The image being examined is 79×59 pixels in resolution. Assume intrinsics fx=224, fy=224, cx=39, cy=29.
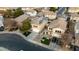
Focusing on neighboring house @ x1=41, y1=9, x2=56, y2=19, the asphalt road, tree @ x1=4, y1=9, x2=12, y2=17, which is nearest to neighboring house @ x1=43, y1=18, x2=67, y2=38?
neighboring house @ x1=41, y1=9, x2=56, y2=19

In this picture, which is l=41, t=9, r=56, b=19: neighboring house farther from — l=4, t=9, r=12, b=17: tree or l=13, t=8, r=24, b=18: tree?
l=4, t=9, r=12, b=17: tree

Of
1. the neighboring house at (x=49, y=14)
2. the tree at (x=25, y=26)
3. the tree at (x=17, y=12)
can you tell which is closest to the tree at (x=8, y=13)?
the tree at (x=17, y=12)

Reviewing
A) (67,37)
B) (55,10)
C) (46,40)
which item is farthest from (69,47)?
(55,10)

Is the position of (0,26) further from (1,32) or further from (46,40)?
(46,40)

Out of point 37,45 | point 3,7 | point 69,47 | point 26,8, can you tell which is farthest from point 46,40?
point 3,7
